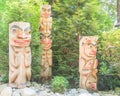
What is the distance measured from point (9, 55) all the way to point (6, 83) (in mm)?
564

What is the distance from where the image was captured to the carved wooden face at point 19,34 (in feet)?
14.6

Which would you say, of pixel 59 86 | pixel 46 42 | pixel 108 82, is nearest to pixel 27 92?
pixel 59 86

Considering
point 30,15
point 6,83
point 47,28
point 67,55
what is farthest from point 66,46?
point 6,83

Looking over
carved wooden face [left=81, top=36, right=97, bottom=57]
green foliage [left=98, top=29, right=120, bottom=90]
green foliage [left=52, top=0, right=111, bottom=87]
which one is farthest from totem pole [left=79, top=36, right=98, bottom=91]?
green foliage [left=52, top=0, right=111, bottom=87]

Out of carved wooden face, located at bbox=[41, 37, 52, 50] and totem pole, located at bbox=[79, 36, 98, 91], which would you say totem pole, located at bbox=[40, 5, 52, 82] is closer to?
carved wooden face, located at bbox=[41, 37, 52, 50]

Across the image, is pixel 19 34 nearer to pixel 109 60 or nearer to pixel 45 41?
pixel 45 41

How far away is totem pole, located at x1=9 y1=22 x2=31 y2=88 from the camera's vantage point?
4.47 metres

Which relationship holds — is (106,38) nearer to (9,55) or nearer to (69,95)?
(69,95)

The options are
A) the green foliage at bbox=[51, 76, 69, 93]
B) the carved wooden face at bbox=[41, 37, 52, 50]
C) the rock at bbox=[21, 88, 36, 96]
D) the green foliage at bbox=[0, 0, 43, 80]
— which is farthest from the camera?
the carved wooden face at bbox=[41, 37, 52, 50]

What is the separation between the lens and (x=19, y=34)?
14.6 ft

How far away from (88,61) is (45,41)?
2.71 ft

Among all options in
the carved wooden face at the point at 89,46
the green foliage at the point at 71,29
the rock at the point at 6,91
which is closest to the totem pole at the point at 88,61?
the carved wooden face at the point at 89,46

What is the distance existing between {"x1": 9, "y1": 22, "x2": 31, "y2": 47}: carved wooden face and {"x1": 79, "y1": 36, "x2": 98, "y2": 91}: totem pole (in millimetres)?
810

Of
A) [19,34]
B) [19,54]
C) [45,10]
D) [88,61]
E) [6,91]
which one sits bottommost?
[6,91]
